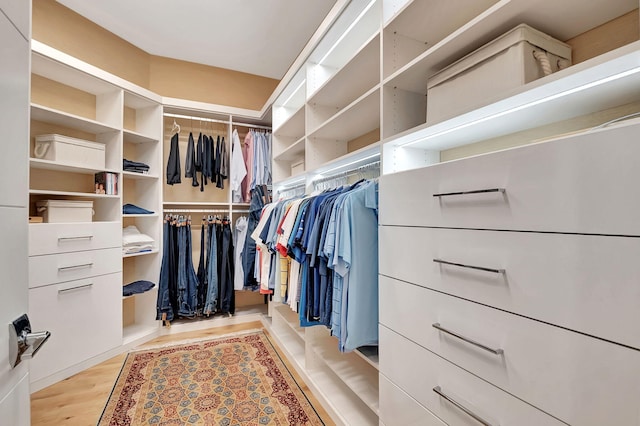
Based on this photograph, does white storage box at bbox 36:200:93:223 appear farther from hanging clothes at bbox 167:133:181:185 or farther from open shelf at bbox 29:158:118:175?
hanging clothes at bbox 167:133:181:185

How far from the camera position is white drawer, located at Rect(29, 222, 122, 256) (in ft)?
6.64

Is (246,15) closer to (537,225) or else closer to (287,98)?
(287,98)

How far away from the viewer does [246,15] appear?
2.64 m

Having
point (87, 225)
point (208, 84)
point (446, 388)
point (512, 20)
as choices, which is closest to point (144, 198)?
point (87, 225)

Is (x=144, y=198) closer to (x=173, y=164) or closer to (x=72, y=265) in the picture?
(x=173, y=164)

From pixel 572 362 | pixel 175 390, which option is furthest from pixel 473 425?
pixel 175 390

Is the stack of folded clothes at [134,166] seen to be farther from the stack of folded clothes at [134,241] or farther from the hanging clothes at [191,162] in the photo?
the stack of folded clothes at [134,241]

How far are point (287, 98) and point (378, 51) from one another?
1.47m

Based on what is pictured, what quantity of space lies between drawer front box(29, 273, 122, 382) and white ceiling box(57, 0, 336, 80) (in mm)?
2359

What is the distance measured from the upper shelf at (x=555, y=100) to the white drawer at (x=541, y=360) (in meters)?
0.62

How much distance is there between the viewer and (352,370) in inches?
73.5

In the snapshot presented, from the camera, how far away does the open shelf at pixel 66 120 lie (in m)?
2.12

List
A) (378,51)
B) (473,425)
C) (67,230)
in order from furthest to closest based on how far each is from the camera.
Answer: (67,230), (378,51), (473,425)

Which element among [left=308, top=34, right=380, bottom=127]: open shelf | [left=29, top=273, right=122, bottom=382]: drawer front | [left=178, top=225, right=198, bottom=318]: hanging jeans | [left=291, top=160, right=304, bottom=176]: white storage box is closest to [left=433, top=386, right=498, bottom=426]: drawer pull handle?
[left=308, top=34, right=380, bottom=127]: open shelf
